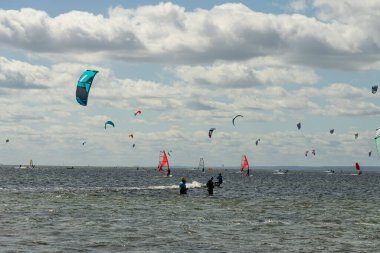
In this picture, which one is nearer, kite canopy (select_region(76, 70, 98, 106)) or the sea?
the sea

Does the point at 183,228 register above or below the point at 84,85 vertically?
below

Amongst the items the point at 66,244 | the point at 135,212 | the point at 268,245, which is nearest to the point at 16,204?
the point at 135,212

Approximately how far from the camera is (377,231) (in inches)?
1111

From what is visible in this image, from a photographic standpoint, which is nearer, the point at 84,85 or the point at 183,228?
the point at 183,228

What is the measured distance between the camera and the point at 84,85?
40.6m

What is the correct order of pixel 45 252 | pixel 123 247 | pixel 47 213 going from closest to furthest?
pixel 45 252, pixel 123 247, pixel 47 213

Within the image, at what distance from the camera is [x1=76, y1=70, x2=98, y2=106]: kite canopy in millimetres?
40031

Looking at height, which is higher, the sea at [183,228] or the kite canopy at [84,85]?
the kite canopy at [84,85]

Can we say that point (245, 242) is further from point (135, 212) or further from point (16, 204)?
point (16, 204)

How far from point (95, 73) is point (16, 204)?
1081 centimetres

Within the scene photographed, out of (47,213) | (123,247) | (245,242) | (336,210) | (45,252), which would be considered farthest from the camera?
(336,210)

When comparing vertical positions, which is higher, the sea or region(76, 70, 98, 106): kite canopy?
region(76, 70, 98, 106): kite canopy

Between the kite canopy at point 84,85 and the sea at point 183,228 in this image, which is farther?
the kite canopy at point 84,85

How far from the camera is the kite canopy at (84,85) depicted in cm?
4003
